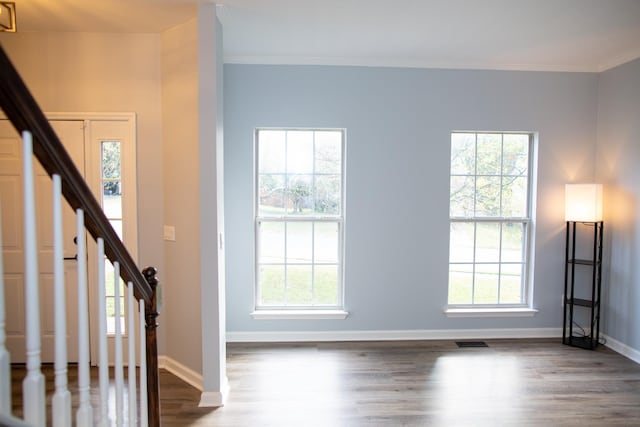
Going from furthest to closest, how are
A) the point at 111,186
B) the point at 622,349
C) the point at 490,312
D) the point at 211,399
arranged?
the point at 490,312 → the point at 622,349 → the point at 111,186 → the point at 211,399

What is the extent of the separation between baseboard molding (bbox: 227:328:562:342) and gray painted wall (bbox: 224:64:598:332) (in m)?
0.05

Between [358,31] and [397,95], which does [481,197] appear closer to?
[397,95]

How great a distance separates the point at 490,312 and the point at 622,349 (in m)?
1.18

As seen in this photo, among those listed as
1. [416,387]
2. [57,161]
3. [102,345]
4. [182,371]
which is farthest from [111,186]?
Result: [416,387]

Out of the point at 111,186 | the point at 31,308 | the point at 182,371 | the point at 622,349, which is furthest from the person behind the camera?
the point at 622,349

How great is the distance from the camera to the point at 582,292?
12.8 feet

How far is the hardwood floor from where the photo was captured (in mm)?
2523

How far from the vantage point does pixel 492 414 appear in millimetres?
2568

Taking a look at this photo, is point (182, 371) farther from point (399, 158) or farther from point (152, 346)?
point (399, 158)

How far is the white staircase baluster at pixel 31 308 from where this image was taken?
933mm

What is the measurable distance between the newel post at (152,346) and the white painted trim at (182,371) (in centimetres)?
124

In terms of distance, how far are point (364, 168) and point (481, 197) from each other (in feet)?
4.19

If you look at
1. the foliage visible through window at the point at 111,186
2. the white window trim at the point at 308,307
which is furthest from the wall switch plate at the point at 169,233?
the white window trim at the point at 308,307

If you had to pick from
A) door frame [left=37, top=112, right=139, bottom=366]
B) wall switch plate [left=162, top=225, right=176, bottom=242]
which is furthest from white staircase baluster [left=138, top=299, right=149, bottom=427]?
door frame [left=37, top=112, right=139, bottom=366]
